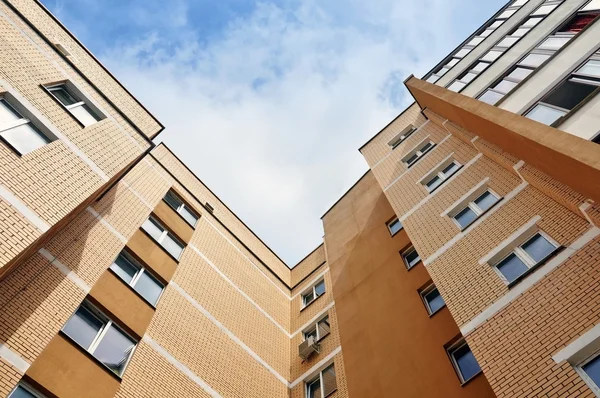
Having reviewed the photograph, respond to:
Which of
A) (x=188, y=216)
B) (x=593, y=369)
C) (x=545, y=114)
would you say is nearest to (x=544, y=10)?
(x=545, y=114)

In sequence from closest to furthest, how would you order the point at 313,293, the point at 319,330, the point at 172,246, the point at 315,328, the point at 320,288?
the point at 172,246, the point at 319,330, the point at 315,328, the point at 320,288, the point at 313,293

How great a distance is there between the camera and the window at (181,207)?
1888 centimetres

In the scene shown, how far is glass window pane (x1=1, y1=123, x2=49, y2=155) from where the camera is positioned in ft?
30.5

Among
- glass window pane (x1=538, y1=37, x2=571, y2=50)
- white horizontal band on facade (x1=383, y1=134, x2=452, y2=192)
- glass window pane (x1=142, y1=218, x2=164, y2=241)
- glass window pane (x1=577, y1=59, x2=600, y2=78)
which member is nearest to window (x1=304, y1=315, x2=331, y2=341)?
white horizontal band on facade (x1=383, y1=134, x2=452, y2=192)

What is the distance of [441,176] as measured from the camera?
1614 cm

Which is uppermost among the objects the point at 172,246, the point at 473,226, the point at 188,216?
the point at 188,216

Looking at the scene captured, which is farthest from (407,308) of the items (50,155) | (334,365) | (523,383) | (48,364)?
(50,155)

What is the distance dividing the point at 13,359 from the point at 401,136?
19.8 m

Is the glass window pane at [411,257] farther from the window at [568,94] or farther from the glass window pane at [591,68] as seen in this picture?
the glass window pane at [591,68]

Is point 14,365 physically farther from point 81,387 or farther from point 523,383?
point 523,383

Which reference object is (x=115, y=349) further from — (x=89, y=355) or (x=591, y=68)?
(x=591, y=68)

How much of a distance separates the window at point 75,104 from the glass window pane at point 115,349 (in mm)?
6269

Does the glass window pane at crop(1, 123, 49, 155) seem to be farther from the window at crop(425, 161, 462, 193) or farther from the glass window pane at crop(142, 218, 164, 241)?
the window at crop(425, 161, 462, 193)

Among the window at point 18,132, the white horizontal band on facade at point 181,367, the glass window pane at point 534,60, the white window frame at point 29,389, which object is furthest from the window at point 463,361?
the window at point 18,132
